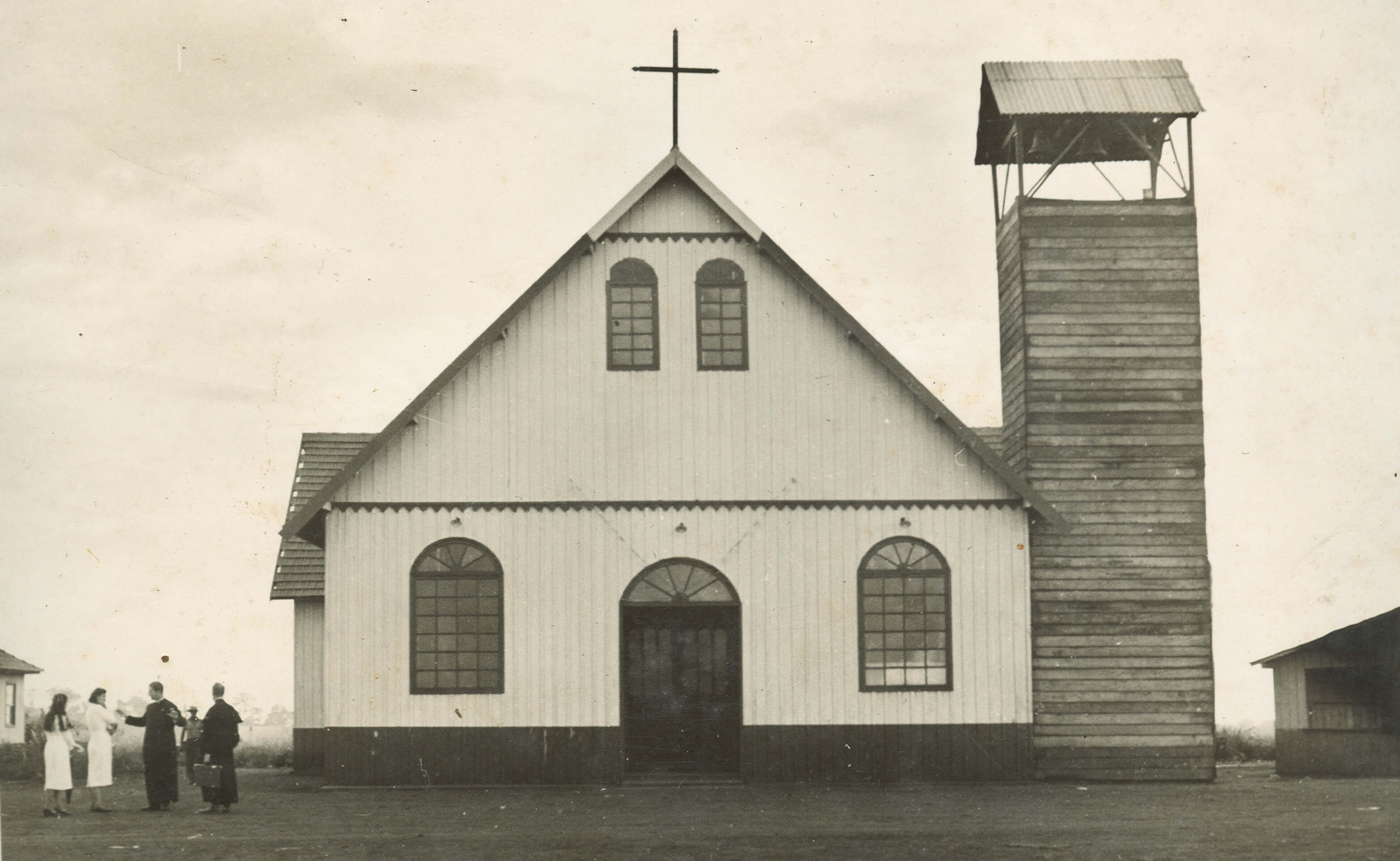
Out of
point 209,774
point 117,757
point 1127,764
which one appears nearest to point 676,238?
point 209,774

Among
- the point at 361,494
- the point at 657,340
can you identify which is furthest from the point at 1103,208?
the point at 361,494

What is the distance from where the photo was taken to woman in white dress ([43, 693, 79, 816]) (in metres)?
19.7

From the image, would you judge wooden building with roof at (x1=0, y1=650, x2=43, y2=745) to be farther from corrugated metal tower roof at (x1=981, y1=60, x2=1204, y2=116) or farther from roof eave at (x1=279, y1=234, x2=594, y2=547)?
corrugated metal tower roof at (x1=981, y1=60, x2=1204, y2=116)

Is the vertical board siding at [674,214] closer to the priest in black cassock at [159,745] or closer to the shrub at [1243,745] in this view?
the priest in black cassock at [159,745]

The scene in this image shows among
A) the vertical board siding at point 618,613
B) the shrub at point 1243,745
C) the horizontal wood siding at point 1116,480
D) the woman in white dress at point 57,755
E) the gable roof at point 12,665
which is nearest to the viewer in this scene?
the woman in white dress at point 57,755

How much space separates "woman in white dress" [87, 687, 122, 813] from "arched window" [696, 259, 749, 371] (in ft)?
28.7

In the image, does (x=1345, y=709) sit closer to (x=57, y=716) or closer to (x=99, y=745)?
(x=99, y=745)

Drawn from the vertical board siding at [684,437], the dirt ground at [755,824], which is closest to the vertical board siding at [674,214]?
the vertical board siding at [684,437]

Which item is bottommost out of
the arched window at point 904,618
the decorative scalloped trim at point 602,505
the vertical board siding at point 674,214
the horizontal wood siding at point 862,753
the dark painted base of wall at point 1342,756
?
the dark painted base of wall at point 1342,756

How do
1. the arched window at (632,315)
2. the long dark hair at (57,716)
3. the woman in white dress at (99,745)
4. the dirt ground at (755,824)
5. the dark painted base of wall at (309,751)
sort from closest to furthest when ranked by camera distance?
1. the dirt ground at (755,824)
2. the long dark hair at (57,716)
3. the woman in white dress at (99,745)
4. the arched window at (632,315)
5. the dark painted base of wall at (309,751)

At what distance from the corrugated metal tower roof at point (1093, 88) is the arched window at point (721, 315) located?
4.88 metres

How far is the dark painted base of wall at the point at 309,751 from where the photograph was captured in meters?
28.6

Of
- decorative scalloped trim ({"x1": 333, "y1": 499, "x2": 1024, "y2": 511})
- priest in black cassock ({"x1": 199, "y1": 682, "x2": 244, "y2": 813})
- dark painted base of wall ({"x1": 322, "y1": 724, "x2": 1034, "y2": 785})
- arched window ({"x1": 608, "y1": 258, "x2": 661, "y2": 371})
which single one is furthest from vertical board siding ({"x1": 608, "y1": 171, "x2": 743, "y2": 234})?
priest in black cassock ({"x1": 199, "y1": 682, "x2": 244, "y2": 813})

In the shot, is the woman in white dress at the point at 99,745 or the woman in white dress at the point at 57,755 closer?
the woman in white dress at the point at 57,755
